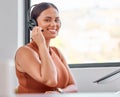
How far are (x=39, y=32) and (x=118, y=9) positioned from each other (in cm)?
91

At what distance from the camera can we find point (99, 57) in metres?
2.16

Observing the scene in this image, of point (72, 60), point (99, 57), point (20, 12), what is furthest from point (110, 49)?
point (20, 12)

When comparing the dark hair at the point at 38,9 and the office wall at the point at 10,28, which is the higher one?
the dark hair at the point at 38,9

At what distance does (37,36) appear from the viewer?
4.89 ft

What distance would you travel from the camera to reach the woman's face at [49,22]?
1.54 metres

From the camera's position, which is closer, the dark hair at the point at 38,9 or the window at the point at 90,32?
the dark hair at the point at 38,9

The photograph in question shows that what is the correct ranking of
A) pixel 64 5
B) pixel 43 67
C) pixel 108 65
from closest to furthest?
pixel 43 67 < pixel 108 65 < pixel 64 5

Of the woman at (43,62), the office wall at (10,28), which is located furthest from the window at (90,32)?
the woman at (43,62)

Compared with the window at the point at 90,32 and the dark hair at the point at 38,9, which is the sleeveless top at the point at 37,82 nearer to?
→ the dark hair at the point at 38,9

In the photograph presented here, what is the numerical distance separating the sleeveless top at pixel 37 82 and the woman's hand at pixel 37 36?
0.04m

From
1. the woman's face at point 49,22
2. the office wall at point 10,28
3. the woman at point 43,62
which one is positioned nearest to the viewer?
the woman at point 43,62

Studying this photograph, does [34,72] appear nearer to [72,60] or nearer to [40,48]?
[40,48]

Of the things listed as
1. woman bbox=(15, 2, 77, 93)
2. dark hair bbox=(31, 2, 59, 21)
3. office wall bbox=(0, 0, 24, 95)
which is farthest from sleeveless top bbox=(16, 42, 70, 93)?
office wall bbox=(0, 0, 24, 95)

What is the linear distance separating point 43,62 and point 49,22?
26 centimetres
